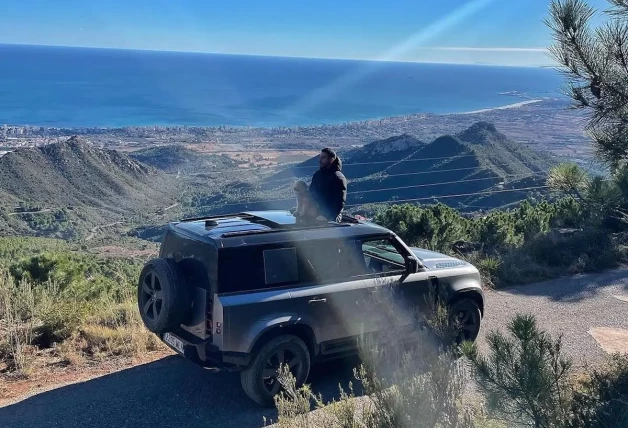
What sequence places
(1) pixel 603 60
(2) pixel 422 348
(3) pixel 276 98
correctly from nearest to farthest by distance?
1. (2) pixel 422 348
2. (1) pixel 603 60
3. (3) pixel 276 98

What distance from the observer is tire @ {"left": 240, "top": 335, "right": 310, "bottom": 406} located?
17.5 feet

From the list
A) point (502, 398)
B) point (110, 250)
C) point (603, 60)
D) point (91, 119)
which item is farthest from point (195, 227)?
point (91, 119)

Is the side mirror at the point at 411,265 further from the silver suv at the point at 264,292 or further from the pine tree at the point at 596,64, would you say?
the pine tree at the point at 596,64

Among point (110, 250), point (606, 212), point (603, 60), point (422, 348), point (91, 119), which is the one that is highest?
point (91, 119)

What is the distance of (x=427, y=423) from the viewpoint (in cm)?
353

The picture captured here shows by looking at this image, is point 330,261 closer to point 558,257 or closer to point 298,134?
point 558,257

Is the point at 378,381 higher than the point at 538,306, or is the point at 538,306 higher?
the point at 378,381

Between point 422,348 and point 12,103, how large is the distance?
518 ft

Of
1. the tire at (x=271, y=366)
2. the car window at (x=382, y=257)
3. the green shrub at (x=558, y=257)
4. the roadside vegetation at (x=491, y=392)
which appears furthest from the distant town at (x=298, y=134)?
the roadside vegetation at (x=491, y=392)

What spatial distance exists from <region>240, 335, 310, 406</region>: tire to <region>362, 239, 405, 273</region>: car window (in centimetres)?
133

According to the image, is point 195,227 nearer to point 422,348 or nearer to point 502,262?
point 422,348

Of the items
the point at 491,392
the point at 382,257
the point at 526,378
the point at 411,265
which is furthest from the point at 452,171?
the point at 526,378

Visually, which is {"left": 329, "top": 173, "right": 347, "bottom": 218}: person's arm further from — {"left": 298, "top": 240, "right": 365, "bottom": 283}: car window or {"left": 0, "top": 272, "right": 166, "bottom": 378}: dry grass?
{"left": 0, "top": 272, "right": 166, "bottom": 378}: dry grass

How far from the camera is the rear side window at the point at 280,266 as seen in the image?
5.52 meters
